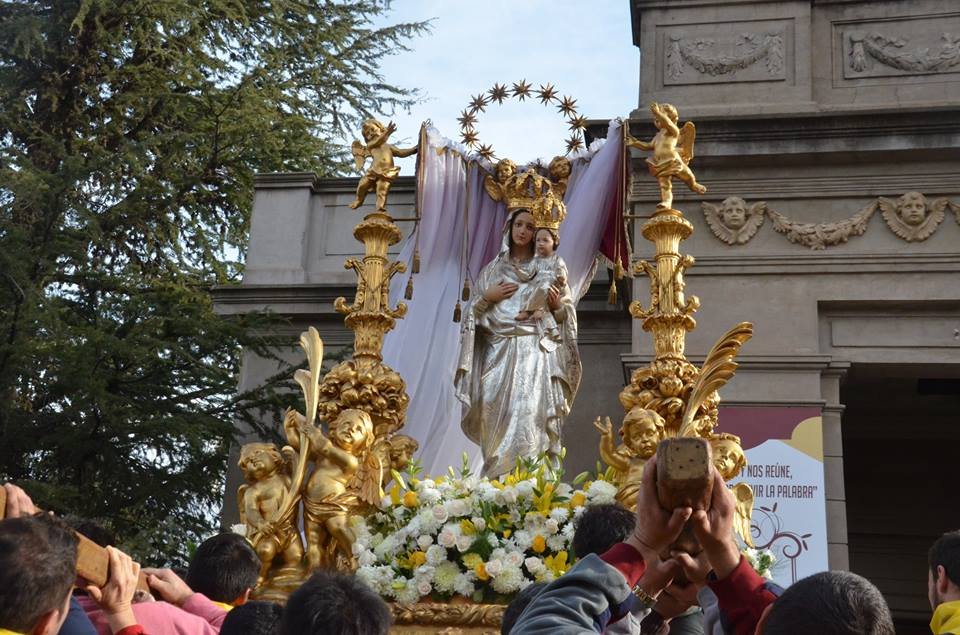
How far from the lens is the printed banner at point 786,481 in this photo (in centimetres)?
944

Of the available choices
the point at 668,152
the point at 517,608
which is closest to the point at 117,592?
the point at 517,608

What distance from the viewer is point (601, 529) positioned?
3631mm

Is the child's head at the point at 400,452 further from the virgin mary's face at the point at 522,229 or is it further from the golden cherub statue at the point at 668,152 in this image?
the golden cherub statue at the point at 668,152

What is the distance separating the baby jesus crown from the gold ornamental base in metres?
3.38

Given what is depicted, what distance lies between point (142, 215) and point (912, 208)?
818 centimetres

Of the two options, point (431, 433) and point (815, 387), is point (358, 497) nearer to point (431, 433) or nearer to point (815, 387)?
point (431, 433)

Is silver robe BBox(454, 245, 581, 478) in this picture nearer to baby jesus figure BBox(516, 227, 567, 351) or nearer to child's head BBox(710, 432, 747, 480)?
baby jesus figure BBox(516, 227, 567, 351)

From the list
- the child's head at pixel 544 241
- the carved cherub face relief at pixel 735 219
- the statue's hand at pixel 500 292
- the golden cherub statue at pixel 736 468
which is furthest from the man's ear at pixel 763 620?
the carved cherub face relief at pixel 735 219

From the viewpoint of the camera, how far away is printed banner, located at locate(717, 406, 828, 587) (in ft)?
31.0

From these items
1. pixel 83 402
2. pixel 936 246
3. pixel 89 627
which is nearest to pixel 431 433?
Answer: pixel 83 402

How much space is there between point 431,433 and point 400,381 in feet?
3.99

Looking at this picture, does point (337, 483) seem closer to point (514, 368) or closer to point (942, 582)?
point (514, 368)

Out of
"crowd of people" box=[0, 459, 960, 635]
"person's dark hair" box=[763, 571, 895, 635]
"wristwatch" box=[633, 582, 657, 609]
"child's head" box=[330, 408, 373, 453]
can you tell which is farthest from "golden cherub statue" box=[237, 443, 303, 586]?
"person's dark hair" box=[763, 571, 895, 635]

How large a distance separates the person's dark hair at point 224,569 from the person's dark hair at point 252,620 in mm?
1020
